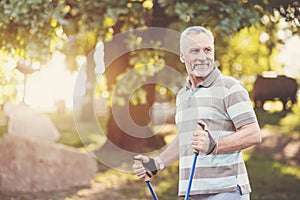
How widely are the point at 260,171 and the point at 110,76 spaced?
3369mm

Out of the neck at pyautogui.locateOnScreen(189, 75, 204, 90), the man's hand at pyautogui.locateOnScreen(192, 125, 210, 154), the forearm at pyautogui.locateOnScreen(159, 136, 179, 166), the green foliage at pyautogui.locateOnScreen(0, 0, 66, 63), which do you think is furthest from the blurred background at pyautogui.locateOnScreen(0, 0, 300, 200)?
the man's hand at pyautogui.locateOnScreen(192, 125, 210, 154)

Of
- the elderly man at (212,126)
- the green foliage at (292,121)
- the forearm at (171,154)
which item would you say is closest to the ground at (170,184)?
the green foliage at (292,121)

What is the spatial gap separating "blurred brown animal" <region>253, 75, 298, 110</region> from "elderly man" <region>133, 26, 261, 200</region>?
686 inches

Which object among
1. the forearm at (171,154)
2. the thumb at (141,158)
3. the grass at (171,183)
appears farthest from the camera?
the grass at (171,183)

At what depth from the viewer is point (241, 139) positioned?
3.15 m

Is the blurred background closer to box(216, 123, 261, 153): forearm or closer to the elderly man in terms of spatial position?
the elderly man

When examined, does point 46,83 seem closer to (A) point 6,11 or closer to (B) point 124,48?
(B) point 124,48

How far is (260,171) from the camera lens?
11.6 metres

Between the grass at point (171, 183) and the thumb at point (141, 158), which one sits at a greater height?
the thumb at point (141, 158)

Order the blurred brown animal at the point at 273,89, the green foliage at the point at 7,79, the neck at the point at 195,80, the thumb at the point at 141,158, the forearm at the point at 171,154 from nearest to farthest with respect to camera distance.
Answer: the neck at the point at 195,80 → the thumb at the point at 141,158 → the forearm at the point at 171,154 → the green foliage at the point at 7,79 → the blurred brown animal at the point at 273,89

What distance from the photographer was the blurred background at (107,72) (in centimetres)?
727

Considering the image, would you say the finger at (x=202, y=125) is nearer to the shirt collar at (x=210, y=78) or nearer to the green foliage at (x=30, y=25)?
the shirt collar at (x=210, y=78)

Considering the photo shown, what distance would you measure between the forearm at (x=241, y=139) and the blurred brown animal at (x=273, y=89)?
17.6 m

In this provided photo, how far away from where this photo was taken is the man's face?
3305 millimetres
